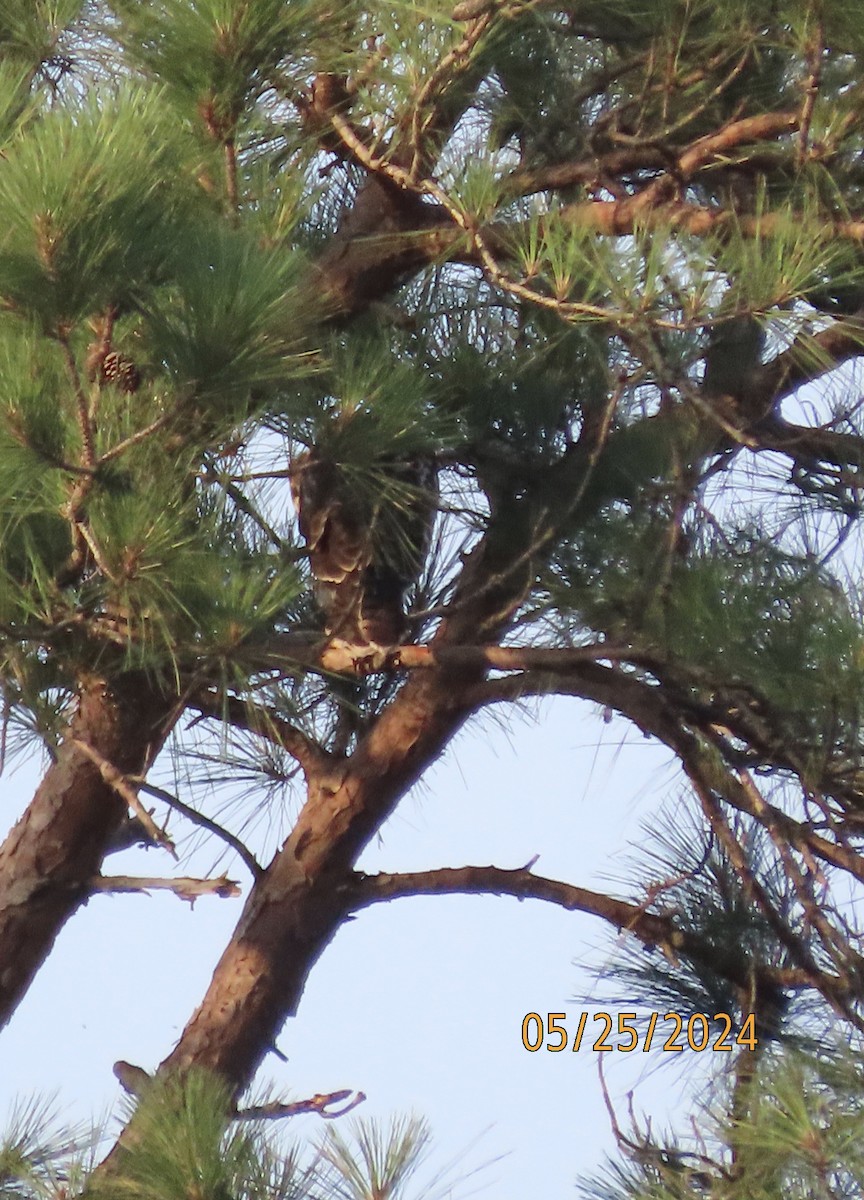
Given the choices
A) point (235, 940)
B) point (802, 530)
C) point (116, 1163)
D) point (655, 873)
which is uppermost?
point (802, 530)

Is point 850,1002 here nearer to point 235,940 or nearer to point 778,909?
point 778,909

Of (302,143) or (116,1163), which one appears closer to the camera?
(116,1163)

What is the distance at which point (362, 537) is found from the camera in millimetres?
1293

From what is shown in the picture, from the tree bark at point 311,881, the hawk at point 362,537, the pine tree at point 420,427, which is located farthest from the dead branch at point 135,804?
the tree bark at point 311,881

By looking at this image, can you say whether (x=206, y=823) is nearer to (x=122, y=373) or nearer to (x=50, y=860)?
(x=50, y=860)

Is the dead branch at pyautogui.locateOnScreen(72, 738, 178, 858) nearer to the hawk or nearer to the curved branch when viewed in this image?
the hawk

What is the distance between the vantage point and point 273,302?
2.92 feet

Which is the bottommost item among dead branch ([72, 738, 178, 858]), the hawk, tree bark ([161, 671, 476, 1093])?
dead branch ([72, 738, 178, 858])

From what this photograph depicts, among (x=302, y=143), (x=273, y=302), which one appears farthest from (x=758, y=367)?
(x=273, y=302)

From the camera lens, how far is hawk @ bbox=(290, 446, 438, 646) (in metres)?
1.23

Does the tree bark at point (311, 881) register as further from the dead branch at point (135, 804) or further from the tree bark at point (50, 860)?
the dead branch at point (135, 804)

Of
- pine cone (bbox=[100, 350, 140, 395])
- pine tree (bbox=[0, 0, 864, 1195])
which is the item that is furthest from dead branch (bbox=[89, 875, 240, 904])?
pine cone (bbox=[100, 350, 140, 395])

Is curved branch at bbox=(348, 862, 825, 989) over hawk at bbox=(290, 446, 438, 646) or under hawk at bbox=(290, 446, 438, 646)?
under

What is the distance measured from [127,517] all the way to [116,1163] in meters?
0.45
